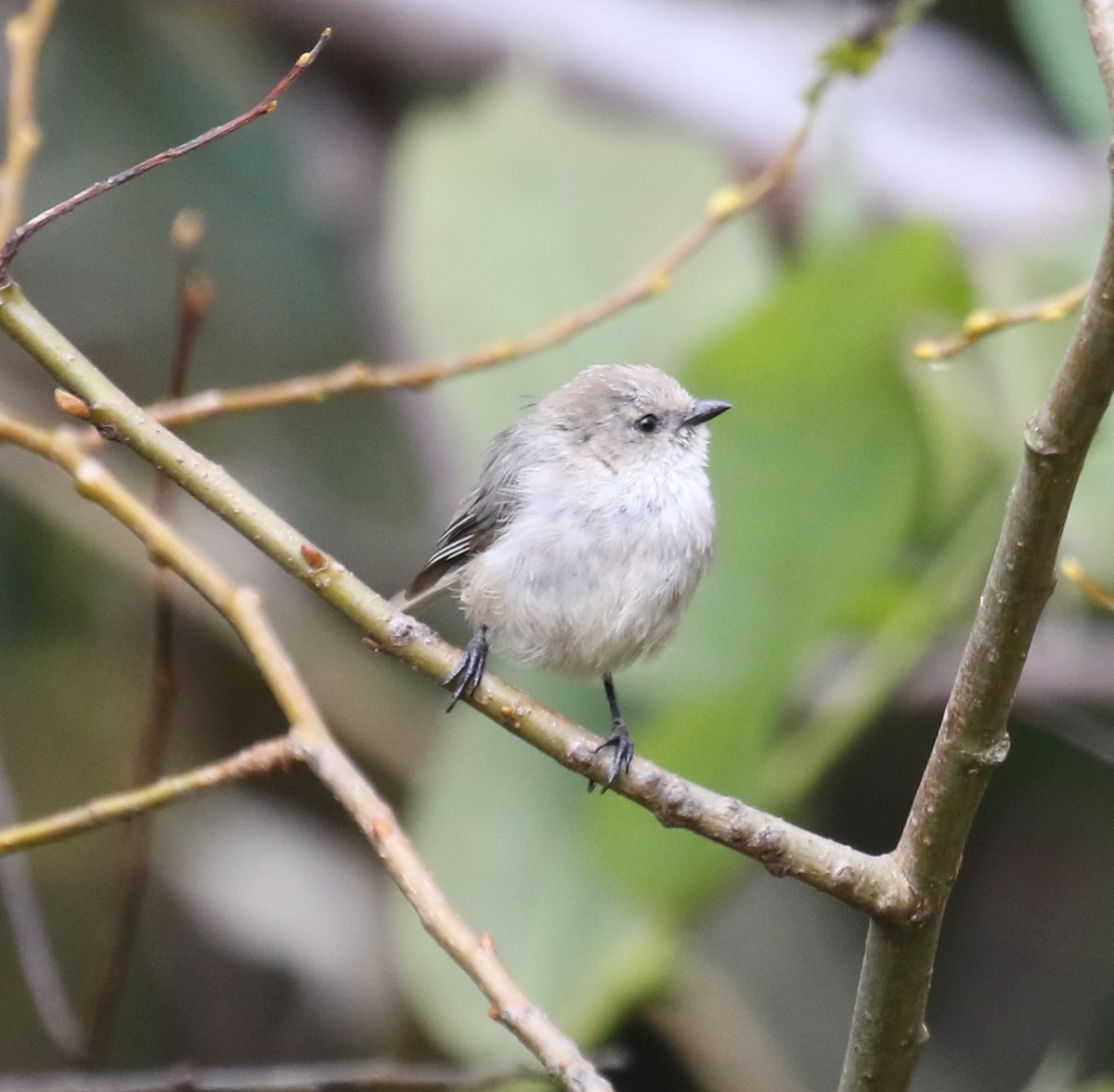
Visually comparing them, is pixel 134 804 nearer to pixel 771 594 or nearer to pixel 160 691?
pixel 160 691

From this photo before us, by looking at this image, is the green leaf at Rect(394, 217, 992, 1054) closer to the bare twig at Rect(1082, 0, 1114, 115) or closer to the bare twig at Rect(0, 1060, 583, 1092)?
the bare twig at Rect(0, 1060, 583, 1092)

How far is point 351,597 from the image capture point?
1618mm

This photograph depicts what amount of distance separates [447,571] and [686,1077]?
148 cm

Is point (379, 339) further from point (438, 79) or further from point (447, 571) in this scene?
point (447, 571)

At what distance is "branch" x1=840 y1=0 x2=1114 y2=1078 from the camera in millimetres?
1283

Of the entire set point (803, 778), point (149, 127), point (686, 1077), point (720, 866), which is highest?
point (149, 127)

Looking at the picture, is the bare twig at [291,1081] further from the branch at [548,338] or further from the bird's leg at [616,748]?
the branch at [548,338]

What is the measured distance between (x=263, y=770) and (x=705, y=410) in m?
1.27

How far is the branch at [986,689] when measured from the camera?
1283 mm

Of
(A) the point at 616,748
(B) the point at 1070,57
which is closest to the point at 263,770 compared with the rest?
(A) the point at 616,748

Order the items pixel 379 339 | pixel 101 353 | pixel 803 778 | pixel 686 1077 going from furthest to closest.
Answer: pixel 379 339, pixel 101 353, pixel 686 1077, pixel 803 778

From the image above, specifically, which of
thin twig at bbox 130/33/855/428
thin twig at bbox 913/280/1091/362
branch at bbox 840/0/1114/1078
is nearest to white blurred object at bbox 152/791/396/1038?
thin twig at bbox 130/33/855/428

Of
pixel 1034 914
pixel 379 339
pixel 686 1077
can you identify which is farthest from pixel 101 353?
pixel 1034 914

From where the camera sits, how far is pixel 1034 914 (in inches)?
146
